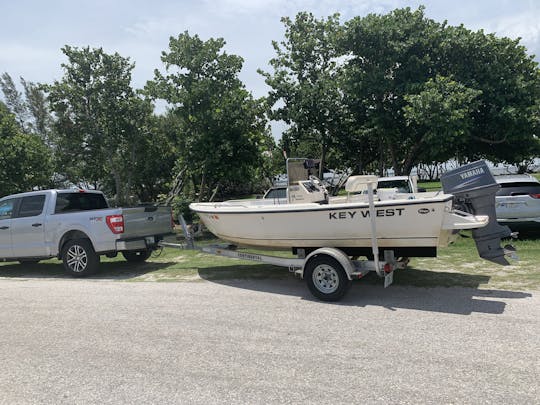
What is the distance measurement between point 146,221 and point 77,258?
157 cm

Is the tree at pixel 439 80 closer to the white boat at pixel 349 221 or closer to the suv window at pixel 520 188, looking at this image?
the suv window at pixel 520 188

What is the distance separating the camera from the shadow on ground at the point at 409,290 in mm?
5867

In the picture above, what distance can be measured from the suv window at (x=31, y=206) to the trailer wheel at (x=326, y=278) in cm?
633

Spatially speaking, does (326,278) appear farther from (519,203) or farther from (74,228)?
(519,203)

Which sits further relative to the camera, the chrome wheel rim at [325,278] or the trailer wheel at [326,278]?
the chrome wheel rim at [325,278]

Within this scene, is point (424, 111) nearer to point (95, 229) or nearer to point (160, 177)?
point (95, 229)

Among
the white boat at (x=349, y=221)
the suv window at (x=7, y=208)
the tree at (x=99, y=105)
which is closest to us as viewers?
the white boat at (x=349, y=221)

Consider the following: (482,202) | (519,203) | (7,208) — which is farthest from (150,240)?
(519,203)

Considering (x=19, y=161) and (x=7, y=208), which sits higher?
(x=19, y=161)

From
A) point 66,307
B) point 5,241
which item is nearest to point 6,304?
point 66,307

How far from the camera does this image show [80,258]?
8930 mm

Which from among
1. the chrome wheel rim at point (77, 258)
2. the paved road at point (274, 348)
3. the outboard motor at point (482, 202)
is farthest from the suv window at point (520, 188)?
the chrome wheel rim at point (77, 258)

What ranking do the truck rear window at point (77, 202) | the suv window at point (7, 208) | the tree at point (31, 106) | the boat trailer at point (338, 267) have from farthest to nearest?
the tree at point (31, 106) < the suv window at point (7, 208) < the truck rear window at point (77, 202) < the boat trailer at point (338, 267)

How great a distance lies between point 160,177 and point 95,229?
59.4ft
